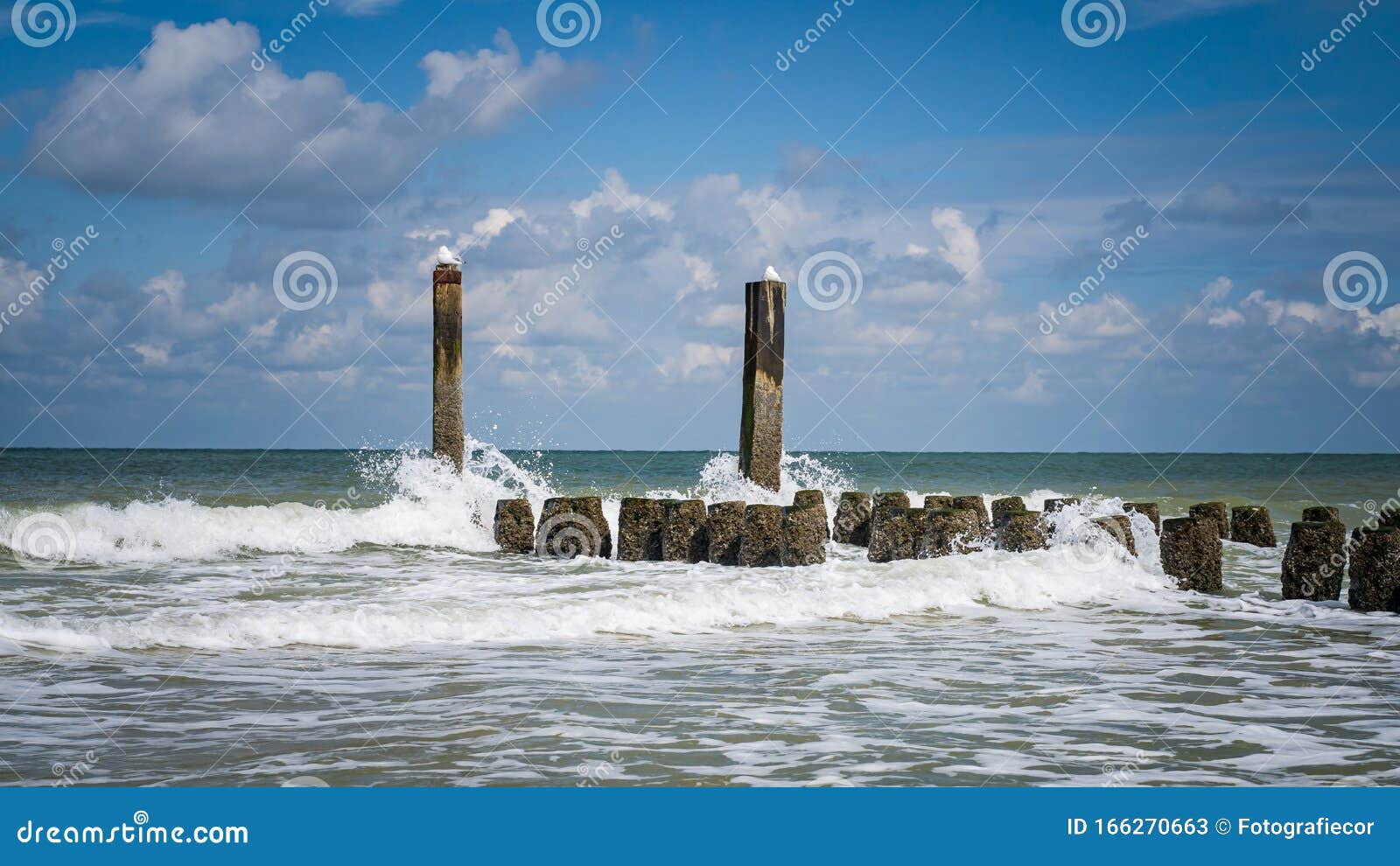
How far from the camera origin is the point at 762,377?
45.6 ft

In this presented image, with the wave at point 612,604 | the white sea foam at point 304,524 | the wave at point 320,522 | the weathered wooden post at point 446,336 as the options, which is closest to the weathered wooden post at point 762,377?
the wave at point 320,522

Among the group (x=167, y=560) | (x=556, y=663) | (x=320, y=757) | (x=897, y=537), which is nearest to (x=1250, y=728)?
(x=556, y=663)

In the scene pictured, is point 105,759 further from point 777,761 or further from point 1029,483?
point 1029,483

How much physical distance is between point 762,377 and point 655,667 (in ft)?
23.4

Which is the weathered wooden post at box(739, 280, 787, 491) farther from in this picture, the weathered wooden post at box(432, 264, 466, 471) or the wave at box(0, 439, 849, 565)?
the weathered wooden post at box(432, 264, 466, 471)

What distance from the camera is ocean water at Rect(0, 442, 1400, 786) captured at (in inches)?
200

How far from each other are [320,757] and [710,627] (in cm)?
415

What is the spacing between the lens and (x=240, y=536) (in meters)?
14.3

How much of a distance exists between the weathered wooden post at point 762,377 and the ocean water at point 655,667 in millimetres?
496

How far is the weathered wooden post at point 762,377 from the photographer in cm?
1391

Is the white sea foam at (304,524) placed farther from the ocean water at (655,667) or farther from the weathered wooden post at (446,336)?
the weathered wooden post at (446,336)

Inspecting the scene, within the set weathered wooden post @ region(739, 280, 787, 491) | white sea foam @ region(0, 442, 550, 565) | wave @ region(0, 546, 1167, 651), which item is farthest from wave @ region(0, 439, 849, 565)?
wave @ region(0, 546, 1167, 651)

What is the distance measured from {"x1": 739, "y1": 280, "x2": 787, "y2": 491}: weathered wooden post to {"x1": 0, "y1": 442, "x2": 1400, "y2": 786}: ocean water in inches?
19.5

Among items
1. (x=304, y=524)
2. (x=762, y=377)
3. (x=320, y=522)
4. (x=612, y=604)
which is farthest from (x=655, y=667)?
(x=304, y=524)
